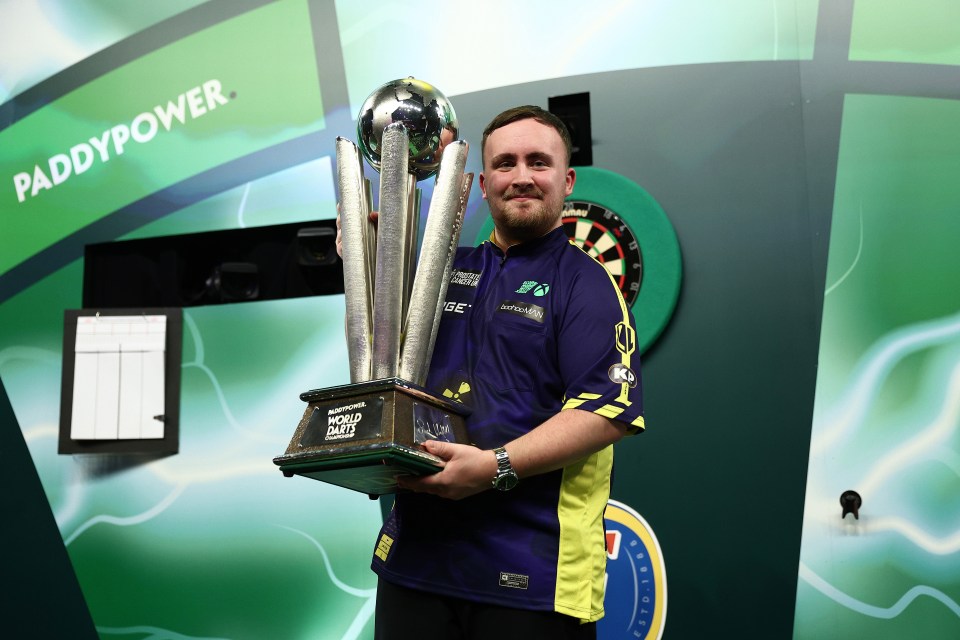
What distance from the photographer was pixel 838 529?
84.0 inches

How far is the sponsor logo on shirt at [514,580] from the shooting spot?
131 centimetres

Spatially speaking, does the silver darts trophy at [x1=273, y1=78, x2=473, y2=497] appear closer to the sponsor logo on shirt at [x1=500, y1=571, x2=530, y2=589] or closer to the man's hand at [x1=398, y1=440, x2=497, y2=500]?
the man's hand at [x1=398, y1=440, x2=497, y2=500]

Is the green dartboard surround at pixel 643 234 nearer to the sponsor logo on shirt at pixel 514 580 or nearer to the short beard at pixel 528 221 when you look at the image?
the short beard at pixel 528 221

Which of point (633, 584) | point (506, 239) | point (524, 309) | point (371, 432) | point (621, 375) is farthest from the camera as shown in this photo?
point (633, 584)

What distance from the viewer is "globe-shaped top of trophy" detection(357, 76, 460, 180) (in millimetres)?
1544

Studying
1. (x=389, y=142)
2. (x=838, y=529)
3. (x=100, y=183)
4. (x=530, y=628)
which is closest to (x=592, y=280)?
(x=389, y=142)

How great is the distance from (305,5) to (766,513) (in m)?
1.99

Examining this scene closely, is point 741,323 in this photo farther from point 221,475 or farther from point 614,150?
point 221,475

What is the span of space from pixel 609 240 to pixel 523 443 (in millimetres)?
1191

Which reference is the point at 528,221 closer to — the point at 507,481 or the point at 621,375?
the point at 621,375

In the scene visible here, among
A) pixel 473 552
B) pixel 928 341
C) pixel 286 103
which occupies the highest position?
pixel 286 103

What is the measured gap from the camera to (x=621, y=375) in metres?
1.36

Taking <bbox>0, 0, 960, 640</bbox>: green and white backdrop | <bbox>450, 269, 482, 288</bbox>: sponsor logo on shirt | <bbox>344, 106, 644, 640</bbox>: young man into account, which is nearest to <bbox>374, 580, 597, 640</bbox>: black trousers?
<bbox>344, 106, 644, 640</bbox>: young man

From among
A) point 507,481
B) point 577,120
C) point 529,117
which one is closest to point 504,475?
point 507,481
